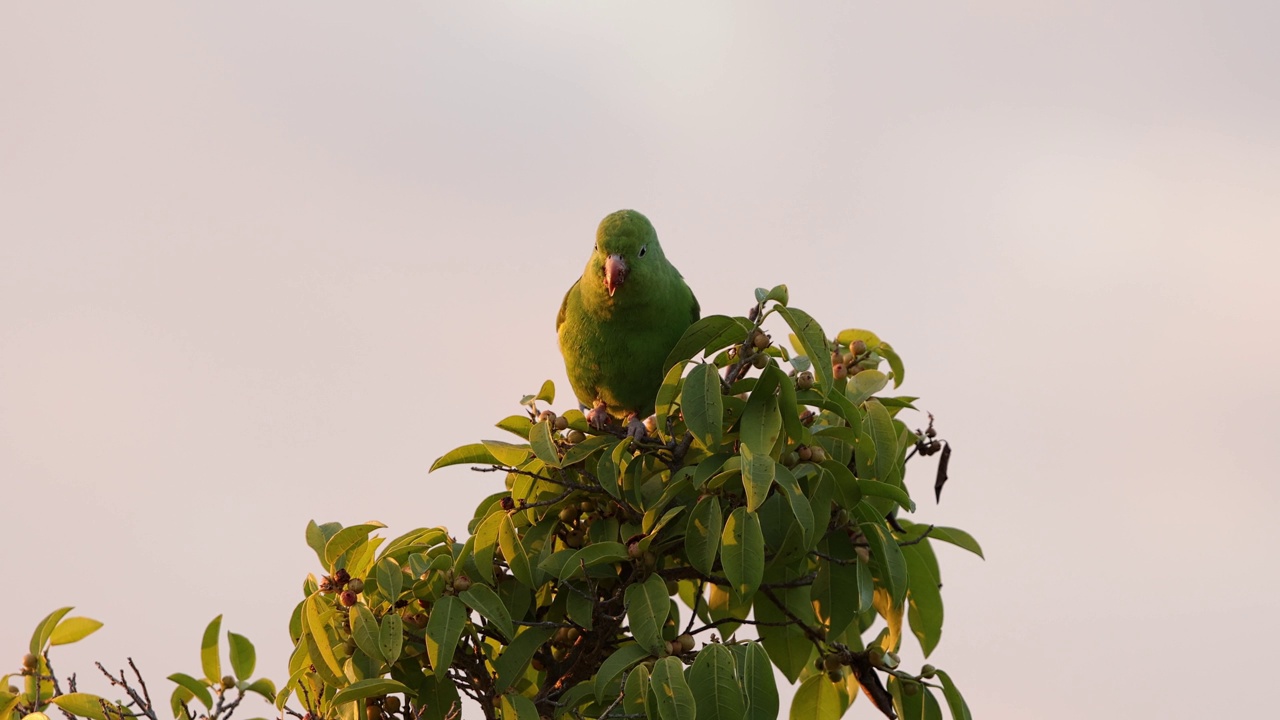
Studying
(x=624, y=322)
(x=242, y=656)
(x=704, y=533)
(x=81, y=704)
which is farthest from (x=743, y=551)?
(x=81, y=704)

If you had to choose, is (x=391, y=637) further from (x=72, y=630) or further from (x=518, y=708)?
(x=72, y=630)

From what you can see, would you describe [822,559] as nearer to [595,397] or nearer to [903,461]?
[903,461]

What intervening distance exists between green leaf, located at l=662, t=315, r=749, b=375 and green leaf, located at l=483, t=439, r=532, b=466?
0.56 meters

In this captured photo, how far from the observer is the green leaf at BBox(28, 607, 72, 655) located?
4066 mm

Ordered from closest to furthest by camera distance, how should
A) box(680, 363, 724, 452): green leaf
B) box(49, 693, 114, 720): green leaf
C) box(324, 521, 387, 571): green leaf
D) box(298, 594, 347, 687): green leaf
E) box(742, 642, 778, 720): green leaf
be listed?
box(742, 642, 778, 720): green leaf → box(680, 363, 724, 452): green leaf → box(298, 594, 347, 687): green leaf → box(324, 521, 387, 571): green leaf → box(49, 693, 114, 720): green leaf

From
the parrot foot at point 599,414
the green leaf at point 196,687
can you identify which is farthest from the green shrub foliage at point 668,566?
the parrot foot at point 599,414

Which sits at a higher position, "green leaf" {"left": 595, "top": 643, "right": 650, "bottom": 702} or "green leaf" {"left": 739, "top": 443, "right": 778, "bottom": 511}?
"green leaf" {"left": 739, "top": 443, "right": 778, "bottom": 511}

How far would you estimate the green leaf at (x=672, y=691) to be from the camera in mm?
A: 2777

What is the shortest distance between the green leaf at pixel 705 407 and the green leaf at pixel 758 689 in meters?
0.56

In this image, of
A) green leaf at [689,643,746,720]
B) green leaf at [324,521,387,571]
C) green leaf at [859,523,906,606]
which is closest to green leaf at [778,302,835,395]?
green leaf at [859,523,906,606]

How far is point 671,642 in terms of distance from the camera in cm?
318

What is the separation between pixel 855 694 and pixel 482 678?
3.75ft

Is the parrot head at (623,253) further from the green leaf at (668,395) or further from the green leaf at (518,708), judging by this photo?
the green leaf at (518,708)

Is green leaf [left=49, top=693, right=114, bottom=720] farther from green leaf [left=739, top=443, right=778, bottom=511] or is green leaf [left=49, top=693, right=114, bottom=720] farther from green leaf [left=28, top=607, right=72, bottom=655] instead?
green leaf [left=739, top=443, right=778, bottom=511]
